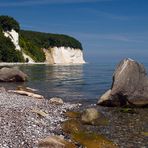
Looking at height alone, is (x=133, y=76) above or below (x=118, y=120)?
above

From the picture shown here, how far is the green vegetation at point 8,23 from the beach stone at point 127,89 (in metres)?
122

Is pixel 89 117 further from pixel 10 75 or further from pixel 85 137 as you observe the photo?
pixel 10 75

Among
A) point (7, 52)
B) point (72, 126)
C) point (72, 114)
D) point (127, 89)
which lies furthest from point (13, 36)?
point (72, 126)

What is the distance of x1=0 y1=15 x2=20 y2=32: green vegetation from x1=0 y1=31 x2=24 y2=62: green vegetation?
882 centimetres

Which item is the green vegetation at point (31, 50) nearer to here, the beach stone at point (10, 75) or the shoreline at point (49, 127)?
the beach stone at point (10, 75)

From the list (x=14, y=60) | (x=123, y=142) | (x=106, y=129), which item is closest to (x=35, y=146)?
(x=123, y=142)

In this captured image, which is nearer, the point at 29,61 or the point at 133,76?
the point at 133,76

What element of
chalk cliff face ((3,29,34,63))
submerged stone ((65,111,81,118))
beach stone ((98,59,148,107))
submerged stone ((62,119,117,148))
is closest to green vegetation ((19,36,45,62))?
chalk cliff face ((3,29,34,63))

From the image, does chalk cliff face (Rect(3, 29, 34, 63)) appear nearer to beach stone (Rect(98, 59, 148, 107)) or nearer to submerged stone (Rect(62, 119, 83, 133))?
beach stone (Rect(98, 59, 148, 107))

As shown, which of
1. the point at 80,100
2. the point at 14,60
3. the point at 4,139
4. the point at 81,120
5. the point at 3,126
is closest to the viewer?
the point at 4,139

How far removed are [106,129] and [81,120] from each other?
2122 millimetres

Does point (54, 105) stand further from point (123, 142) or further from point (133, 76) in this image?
point (123, 142)

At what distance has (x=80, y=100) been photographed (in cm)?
3550

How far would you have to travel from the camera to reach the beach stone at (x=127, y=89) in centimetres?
2991
